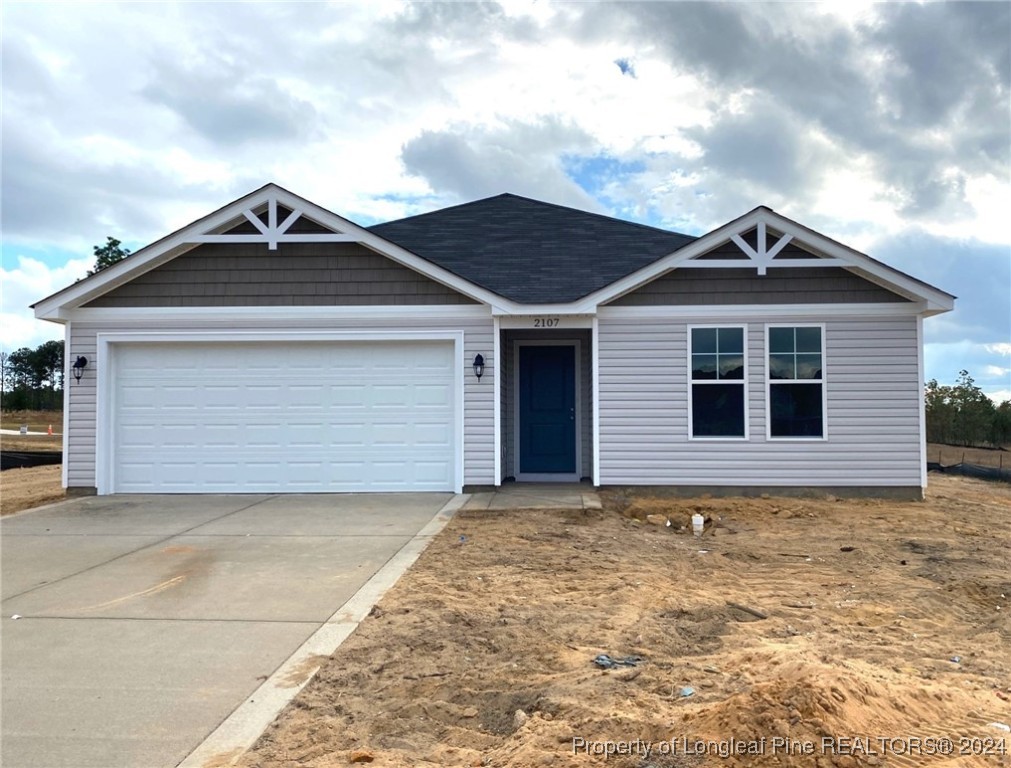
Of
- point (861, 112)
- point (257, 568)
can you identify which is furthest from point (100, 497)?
point (861, 112)

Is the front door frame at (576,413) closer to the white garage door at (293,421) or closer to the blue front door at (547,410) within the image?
the blue front door at (547,410)

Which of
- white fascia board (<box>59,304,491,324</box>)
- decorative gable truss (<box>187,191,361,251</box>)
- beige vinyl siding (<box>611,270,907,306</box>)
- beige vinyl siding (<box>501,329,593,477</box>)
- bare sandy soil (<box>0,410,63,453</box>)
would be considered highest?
decorative gable truss (<box>187,191,361,251</box>)

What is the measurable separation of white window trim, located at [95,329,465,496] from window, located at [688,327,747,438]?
349 centimetres

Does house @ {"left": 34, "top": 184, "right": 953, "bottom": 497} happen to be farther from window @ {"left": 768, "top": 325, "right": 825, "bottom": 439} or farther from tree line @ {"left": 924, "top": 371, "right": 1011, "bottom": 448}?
tree line @ {"left": 924, "top": 371, "right": 1011, "bottom": 448}

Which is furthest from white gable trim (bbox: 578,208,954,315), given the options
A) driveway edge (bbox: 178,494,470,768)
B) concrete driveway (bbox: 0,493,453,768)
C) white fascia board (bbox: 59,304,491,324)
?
driveway edge (bbox: 178,494,470,768)

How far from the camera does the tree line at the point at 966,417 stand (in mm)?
17656

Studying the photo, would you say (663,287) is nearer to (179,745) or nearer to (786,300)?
(786,300)

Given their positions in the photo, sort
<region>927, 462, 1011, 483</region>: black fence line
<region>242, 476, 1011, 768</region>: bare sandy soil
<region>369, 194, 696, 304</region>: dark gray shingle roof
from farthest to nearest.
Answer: <region>927, 462, 1011, 483</region>: black fence line, <region>369, 194, 696, 304</region>: dark gray shingle roof, <region>242, 476, 1011, 768</region>: bare sandy soil

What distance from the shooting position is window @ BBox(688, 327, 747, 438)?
10141mm

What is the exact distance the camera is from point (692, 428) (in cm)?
1016

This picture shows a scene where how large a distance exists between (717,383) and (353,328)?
18.2ft

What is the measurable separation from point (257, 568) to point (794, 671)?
186 inches

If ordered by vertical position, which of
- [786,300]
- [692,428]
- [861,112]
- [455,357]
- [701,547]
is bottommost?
[701,547]

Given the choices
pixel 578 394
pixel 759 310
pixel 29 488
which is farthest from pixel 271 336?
pixel 759 310
